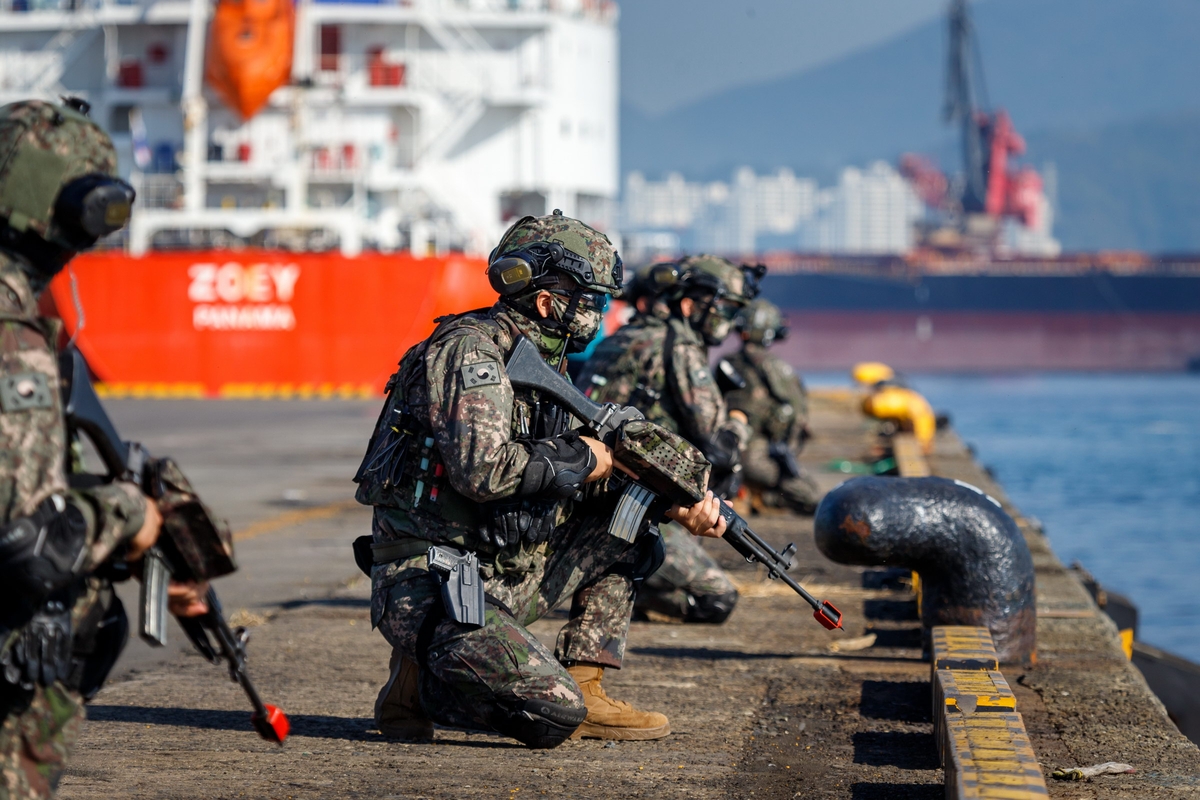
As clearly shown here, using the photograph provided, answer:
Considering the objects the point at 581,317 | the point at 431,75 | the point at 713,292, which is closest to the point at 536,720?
the point at 581,317

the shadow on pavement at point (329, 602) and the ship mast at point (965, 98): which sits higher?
the ship mast at point (965, 98)

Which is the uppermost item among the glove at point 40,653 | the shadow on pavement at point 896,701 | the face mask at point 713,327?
the face mask at point 713,327

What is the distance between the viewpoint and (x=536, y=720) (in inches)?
173

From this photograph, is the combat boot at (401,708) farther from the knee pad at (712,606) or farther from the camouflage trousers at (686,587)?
the knee pad at (712,606)

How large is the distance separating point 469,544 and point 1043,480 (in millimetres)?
23561

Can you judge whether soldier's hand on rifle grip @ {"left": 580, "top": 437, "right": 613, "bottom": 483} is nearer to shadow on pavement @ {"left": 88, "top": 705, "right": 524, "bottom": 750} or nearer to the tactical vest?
shadow on pavement @ {"left": 88, "top": 705, "right": 524, "bottom": 750}

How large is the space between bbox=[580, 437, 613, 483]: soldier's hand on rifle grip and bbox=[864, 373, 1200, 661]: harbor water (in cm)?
1025

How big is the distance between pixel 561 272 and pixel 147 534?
5.98 ft

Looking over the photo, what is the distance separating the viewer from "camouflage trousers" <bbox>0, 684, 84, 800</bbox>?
2.94 m

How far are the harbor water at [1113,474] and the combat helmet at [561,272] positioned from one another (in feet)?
33.7

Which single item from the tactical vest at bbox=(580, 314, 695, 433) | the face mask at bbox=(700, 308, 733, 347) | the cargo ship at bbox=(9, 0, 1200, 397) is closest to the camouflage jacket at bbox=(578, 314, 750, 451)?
the tactical vest at bbox=(580, 314, 695, 433)

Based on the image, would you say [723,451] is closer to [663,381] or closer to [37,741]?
[663,381]

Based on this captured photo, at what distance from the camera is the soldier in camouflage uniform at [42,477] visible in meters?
2.84

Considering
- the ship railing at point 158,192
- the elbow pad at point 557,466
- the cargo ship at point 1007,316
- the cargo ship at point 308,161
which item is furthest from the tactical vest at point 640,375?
the cargo ship at point 1007,316
